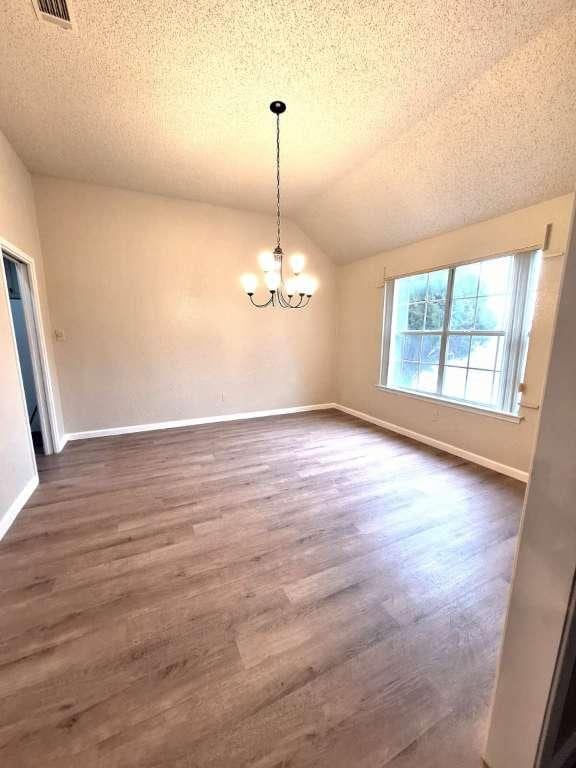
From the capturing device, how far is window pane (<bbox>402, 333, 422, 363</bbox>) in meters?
4.03

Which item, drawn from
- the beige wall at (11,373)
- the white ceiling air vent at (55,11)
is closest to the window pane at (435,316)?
the white ceiling air vent at (55,11)

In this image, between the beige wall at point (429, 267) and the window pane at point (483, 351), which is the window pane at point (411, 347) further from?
the window pane at point (483, 351)

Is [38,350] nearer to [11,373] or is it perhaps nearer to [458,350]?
[11,373]

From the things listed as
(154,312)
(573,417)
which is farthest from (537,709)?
(154,312)

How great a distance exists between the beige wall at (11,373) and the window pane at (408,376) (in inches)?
167

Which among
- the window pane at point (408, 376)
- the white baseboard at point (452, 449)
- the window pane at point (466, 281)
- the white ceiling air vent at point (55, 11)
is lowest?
the white baseboard at point (452, 449)

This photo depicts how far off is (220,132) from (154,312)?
→ 7.37ft

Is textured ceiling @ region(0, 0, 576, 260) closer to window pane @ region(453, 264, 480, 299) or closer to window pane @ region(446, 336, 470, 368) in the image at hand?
window pane @ region(453, 264, 480, 299)

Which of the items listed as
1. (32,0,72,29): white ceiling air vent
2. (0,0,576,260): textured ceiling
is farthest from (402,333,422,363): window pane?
(32,0,72,29): white ceiling air vent

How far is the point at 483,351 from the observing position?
327cm

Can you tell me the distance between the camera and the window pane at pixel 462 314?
11.0 feet

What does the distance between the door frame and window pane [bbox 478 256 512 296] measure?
4.56 metres

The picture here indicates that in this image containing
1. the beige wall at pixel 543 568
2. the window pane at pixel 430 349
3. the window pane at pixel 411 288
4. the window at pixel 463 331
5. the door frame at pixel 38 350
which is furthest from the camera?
the window pane at pixel 411 288

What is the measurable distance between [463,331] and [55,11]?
13.0ft
